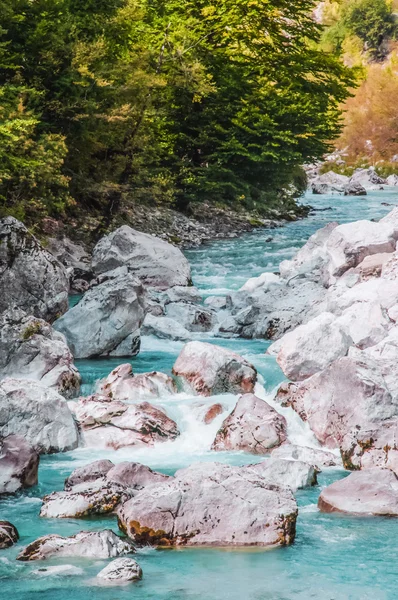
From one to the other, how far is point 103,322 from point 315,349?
3.86 meters

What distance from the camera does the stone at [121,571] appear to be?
623 centimetres

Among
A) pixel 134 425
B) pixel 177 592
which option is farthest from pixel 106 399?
pixel 177 592

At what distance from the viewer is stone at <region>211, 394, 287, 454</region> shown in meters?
9.49

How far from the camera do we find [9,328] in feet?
39.0

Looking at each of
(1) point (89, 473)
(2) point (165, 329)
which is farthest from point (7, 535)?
(2) point (165, 329)

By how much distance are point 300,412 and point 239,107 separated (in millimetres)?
17488

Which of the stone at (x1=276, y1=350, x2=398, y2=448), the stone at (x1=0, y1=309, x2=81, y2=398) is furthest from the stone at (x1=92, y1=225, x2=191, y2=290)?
the stone at (x1=276, y1=350, x2=398, y2=448)

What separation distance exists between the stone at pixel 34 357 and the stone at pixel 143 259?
6106 mm

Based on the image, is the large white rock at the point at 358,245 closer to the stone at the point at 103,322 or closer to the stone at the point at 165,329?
the stone at the point at 165,329

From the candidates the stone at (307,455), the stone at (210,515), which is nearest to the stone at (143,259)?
the stone at (307,455)

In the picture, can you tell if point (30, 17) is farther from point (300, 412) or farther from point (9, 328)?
point (300, 412)

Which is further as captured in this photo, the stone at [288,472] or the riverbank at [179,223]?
the riverbank at [179,223]

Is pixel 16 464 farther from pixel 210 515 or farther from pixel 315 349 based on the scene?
pixel 315 349

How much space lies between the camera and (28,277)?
14.5m
